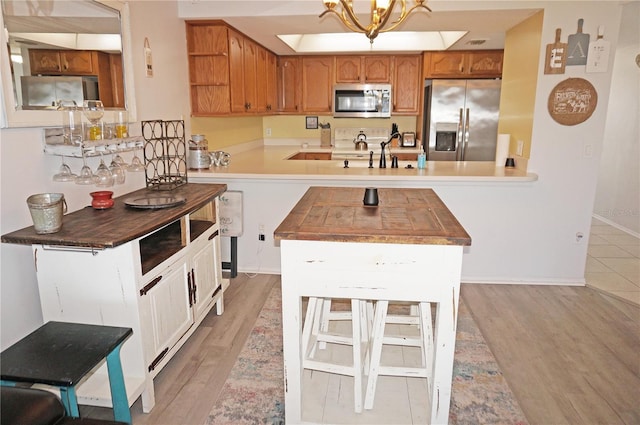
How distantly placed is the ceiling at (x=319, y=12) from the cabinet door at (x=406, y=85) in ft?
5.25

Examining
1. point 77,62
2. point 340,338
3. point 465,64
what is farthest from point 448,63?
point 77,62

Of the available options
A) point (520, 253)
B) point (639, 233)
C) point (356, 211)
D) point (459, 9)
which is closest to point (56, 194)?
point (356, 211)

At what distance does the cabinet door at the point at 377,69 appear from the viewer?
5445 millimetres

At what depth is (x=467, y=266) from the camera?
370 centimetres

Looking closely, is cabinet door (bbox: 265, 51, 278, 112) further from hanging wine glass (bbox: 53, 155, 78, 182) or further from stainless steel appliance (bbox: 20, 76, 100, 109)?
hanging wine glass (bbox: 53, 155, 78, 182)

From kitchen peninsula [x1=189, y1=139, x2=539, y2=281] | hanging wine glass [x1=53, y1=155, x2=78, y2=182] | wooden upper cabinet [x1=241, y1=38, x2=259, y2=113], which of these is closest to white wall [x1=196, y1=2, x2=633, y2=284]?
kitchen peninsula [x1=189, y1=139, x2=539, y2=281]

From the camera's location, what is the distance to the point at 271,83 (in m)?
5.29

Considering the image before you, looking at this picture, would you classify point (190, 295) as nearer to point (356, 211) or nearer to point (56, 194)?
point (56, 194)

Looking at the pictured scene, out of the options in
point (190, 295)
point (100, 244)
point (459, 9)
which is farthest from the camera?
point (459, 9)

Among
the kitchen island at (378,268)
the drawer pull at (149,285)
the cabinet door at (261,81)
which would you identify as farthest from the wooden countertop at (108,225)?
the cabinet door at (261,81)

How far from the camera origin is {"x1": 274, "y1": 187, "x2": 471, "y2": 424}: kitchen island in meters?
1.74

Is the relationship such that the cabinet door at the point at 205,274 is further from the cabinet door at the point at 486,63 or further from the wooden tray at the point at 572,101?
the cabinet door at the point at 486,63

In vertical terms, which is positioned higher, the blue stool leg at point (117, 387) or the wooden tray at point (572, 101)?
the wooden tray at point (572, 101)

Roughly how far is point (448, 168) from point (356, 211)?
2.03 meters
